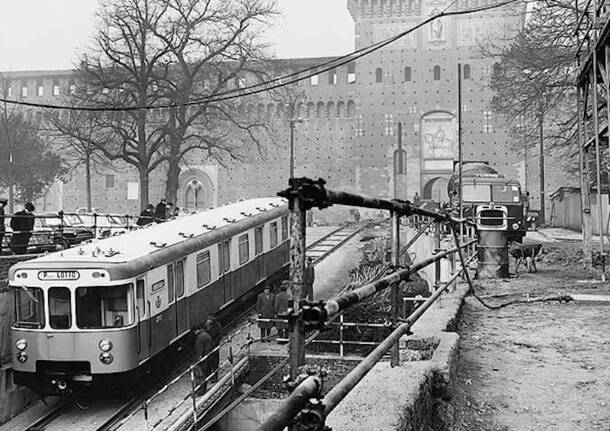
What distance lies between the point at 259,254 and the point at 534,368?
1295 centimetres

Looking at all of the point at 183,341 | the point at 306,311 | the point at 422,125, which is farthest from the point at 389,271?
the point at 422,125

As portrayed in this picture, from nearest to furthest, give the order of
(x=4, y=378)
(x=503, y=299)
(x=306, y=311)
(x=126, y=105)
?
1. (x=306, y=311)
2. (x=503, y=299)
3. (x=4, y=378)
4. (x=126, y=105)

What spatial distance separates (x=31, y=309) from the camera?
39.3ft

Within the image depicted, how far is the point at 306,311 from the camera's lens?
6.91 ft

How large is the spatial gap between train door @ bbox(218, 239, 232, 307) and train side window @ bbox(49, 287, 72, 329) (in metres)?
4.10

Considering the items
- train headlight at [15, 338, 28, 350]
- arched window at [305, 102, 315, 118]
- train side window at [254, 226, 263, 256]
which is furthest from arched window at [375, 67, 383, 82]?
train headlight at [15, 338, 28, 350]

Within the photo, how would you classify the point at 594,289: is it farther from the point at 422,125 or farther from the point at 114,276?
the point at 422,125

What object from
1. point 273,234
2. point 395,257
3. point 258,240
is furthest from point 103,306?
point 395,257

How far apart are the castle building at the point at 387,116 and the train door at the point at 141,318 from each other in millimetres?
35319

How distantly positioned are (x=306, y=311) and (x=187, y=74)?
96.0 ft

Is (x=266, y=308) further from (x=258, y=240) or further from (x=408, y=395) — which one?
(x=408, y=395)

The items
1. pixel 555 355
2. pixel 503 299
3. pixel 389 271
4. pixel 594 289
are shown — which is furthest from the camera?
pixel 594 289

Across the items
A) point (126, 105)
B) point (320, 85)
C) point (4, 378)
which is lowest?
point (4, 378)

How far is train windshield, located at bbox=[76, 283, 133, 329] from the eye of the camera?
11.7 meters
